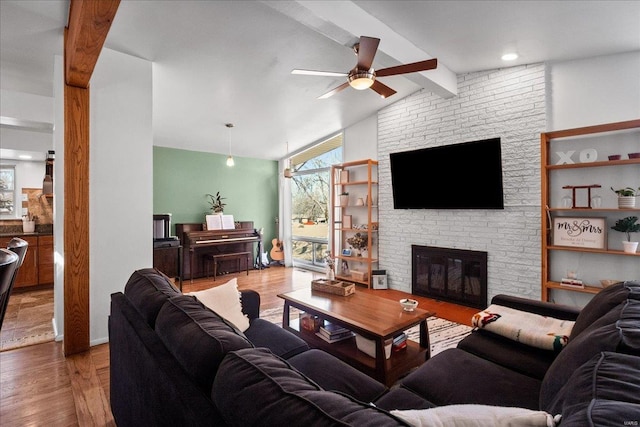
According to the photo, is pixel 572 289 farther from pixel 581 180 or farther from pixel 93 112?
pixel 93 112

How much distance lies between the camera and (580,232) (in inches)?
131

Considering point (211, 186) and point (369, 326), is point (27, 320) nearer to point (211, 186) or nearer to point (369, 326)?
point (211, 186)

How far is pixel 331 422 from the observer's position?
640mm

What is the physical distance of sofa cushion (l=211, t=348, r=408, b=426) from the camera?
662 mm

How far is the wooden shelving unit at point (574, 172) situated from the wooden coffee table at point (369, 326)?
1962 millimetres

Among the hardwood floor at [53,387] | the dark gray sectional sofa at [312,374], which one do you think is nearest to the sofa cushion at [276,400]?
the dark gray sectional sofa at [312,374]

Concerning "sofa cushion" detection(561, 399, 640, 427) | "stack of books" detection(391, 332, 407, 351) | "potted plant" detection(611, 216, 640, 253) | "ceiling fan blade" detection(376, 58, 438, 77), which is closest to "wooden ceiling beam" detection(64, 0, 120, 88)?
"ceiling fan blade" detection(376, 58, 438, 77)

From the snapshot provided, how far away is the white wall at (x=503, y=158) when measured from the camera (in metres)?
3.62

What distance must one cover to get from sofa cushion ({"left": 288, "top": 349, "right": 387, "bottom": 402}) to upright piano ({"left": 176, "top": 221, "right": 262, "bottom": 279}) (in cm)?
423

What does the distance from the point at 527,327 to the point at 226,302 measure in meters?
1.88

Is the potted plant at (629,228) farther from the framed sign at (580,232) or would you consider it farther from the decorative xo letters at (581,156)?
the decorative xo letters at (581,156)

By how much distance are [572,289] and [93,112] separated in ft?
16.5

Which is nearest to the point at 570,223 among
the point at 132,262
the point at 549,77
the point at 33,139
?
the point at 549,77

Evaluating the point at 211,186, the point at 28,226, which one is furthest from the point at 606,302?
the point at 28,226
